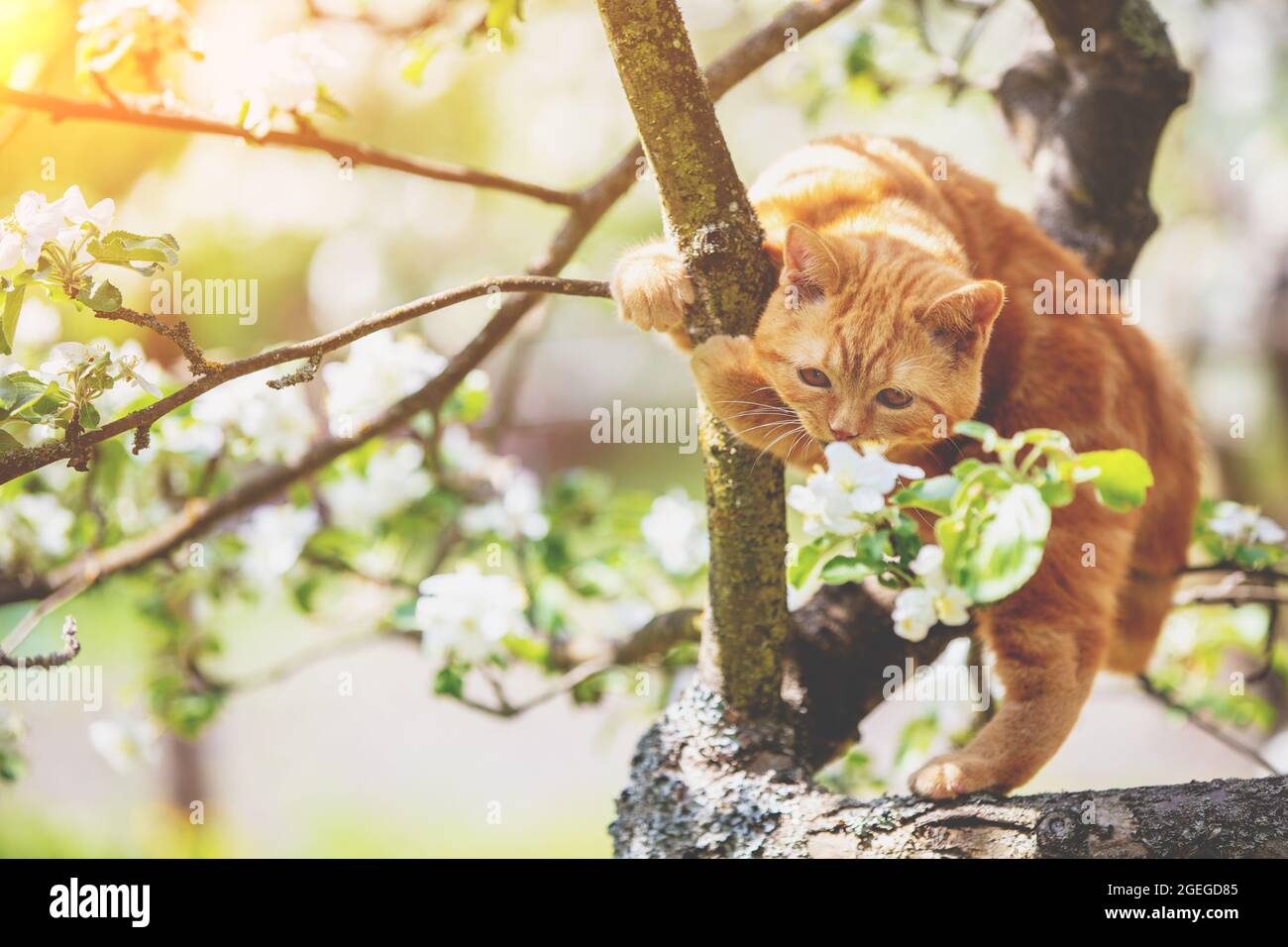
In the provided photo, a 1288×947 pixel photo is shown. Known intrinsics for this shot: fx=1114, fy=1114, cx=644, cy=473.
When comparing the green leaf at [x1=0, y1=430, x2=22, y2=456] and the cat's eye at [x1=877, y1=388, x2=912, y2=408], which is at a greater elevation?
the cat's eye at [x1=877, y1=388, x2=912, y2=408]

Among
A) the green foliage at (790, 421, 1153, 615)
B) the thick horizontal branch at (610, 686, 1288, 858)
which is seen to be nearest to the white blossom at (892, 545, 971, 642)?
the green foliage at (790, 421, 1153, 615)

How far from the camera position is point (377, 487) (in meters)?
2.64

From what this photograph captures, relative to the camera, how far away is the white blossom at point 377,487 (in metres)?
2.64

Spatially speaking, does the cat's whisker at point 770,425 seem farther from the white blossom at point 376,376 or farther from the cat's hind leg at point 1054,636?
the white blossom at point 376,376

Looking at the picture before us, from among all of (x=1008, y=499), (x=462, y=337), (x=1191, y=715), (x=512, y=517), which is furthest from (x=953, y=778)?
(x=462, y=337)

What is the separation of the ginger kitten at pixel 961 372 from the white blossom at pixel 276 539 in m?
1.09

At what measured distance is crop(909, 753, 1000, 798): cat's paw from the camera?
181cm

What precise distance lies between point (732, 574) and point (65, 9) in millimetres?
2039

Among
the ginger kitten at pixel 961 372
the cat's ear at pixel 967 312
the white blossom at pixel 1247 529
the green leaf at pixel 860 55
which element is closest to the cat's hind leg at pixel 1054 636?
the ginger kitten at pixel 961 372

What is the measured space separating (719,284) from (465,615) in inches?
34.7

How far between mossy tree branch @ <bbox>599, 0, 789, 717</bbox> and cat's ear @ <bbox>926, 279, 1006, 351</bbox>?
0.93 feet

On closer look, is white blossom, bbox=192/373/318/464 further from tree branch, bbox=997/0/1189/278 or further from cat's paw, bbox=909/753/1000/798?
tree branch, bbox=997/0/1189/278

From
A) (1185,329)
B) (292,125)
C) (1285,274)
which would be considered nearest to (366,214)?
(1185,329)

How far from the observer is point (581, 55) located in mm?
9422
